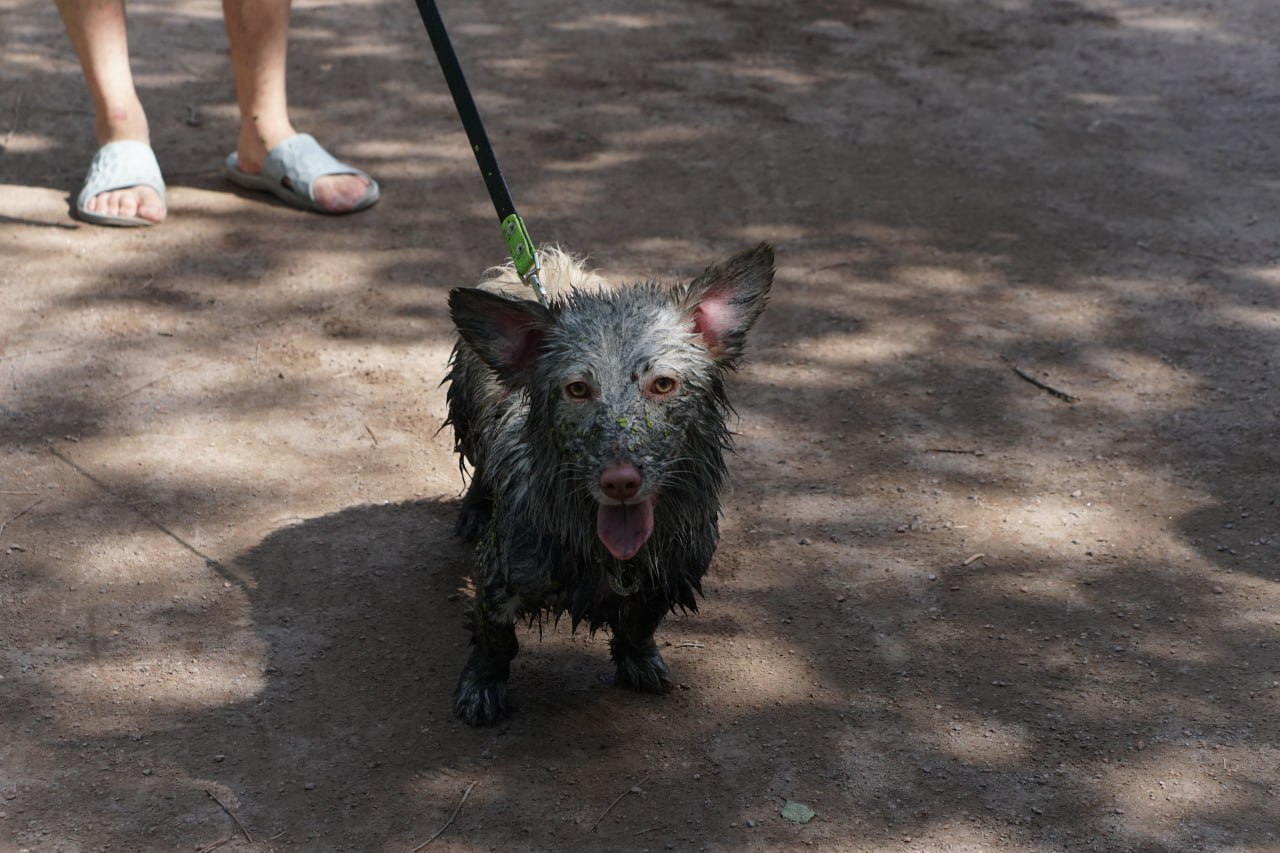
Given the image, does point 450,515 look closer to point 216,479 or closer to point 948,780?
point 216,479

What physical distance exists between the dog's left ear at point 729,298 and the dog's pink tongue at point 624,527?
0.44 m

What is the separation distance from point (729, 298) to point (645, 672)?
1050mm

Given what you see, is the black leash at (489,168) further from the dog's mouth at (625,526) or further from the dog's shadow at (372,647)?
the dog's shadow at (372,647)

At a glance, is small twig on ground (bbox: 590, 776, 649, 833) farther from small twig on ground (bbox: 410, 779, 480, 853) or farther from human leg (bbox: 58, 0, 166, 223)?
human leg (bbox: 58, 0, 166, 223)

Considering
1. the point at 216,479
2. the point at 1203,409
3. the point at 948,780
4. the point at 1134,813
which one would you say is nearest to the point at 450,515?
the point at 216,479

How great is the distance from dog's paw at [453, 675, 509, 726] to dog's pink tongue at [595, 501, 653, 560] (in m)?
0.69

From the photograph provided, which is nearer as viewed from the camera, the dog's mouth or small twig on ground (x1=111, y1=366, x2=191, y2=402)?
the dog's mouth

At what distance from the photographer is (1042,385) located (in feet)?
16.5

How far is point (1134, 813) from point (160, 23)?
7.07 meters

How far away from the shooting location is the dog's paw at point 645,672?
3623 mm

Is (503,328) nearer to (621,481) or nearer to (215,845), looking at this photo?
(621,481)

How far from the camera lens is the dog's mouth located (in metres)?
3.02

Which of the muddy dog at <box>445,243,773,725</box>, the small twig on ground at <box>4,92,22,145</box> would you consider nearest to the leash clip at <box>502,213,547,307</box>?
the muddy dog at <box>445,243,773,725</box>

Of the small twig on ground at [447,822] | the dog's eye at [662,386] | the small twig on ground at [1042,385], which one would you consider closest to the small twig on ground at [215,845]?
the small twig on ground at [447,822]
